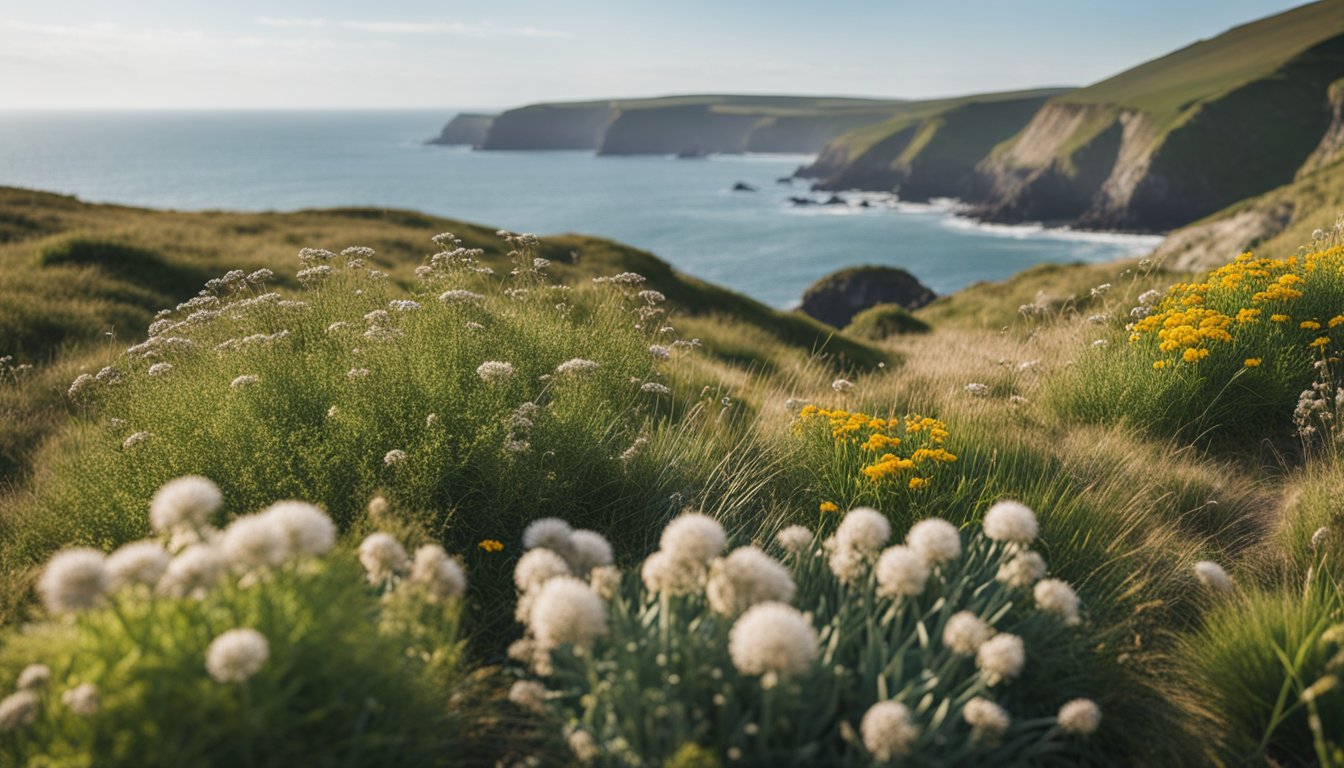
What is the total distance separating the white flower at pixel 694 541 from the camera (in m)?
2.92

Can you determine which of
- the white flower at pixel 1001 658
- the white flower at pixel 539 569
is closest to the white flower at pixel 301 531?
the white flower at pixel 539 569

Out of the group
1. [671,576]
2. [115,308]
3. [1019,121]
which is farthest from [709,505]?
[1019,121]

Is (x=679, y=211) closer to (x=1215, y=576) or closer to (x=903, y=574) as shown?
(x=1215, y=576)

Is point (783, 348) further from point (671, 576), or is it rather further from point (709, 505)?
point (671, 576)

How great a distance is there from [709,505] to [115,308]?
14.3m

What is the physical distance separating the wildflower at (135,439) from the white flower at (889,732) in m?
4.97

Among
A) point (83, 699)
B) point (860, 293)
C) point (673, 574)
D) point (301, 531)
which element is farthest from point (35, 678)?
point (860, 293)

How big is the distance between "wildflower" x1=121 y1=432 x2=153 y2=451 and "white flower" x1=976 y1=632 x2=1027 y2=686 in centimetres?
523

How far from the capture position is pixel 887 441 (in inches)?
219

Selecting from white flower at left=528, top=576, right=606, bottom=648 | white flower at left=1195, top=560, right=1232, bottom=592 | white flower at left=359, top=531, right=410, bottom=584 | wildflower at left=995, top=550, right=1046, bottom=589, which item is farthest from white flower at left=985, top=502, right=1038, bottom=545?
white flower at left=359, top=531, right=410, bottom=584

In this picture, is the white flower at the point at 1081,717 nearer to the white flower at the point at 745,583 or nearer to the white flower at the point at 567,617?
the white flower at the point at 745,583

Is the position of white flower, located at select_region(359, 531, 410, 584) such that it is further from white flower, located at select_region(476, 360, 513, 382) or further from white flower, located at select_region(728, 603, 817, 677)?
white flower, located at select_region(476, 360, 513, 382)

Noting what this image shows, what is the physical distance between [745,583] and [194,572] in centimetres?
179

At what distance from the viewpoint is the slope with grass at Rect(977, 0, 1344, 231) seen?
97562mm
